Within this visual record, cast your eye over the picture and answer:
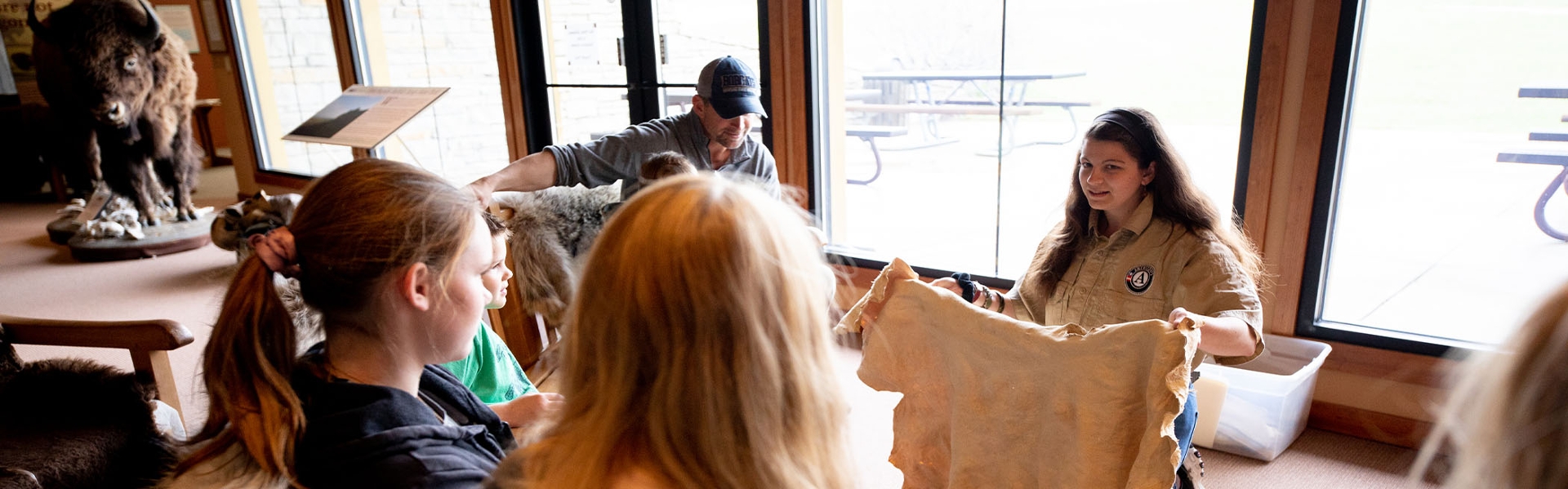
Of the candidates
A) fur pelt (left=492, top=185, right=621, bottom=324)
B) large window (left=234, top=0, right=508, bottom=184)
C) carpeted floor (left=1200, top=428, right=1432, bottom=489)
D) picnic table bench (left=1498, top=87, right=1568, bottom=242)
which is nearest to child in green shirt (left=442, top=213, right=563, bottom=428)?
fur pelt (left=492, top=185, right=621, bottom=324)

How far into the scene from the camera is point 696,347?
76 centimetres

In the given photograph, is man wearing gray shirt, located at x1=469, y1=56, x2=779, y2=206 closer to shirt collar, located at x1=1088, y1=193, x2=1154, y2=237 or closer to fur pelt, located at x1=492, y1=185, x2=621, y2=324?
fur pelt, located at x1=492, y1=185, x2=621, y2=324

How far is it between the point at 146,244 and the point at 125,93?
87cm

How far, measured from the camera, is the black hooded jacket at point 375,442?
961mm

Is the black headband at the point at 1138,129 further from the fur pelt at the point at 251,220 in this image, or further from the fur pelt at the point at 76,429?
the fur pelt at the point at 76,429

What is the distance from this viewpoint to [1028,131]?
3084 mm

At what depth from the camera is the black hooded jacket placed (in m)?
0.96

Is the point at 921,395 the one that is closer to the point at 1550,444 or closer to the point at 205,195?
the point at 1550,444

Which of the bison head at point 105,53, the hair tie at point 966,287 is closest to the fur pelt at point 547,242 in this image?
the hair tie at point 966,287

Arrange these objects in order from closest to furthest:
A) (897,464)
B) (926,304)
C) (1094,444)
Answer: (1094,444) → (926,304) → (897,464)

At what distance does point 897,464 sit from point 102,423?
1507mm

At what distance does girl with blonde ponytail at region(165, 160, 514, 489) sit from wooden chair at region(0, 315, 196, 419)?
0.94 meters

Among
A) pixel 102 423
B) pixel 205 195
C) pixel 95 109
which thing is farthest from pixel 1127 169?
pixel 205 195

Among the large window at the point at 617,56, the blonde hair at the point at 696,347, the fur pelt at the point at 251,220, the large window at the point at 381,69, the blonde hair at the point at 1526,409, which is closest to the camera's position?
the blonde hair at the point at 1526,409
